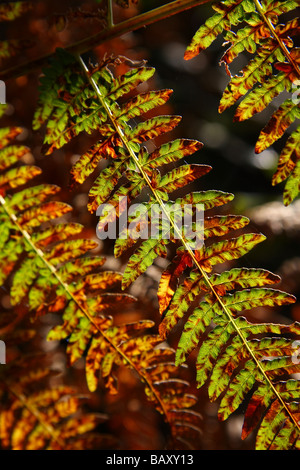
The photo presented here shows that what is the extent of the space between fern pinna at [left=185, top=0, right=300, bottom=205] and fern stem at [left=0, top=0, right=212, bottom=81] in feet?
0.20

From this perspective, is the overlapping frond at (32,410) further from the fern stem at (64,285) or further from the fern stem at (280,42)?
the fern stem at (280,42)

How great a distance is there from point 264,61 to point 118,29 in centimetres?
25

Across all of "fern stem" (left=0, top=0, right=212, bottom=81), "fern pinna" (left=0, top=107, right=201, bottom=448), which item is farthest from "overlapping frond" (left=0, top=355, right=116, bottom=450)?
"fern stem" (left=0, top=0, right=212, bottom=81)

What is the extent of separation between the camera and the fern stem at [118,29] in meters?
0.62

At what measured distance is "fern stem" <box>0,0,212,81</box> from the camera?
621 millimetres

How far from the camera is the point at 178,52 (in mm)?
1547

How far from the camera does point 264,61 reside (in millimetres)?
585

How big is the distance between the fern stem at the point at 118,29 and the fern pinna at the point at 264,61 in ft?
0.20

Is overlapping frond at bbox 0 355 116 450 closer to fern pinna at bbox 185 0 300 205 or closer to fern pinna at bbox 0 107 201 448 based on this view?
fern pinna at bbox 0 107 201 448

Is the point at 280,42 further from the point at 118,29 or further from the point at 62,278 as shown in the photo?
the point at 62,278

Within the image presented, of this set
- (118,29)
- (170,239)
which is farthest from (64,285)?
(118,29)
